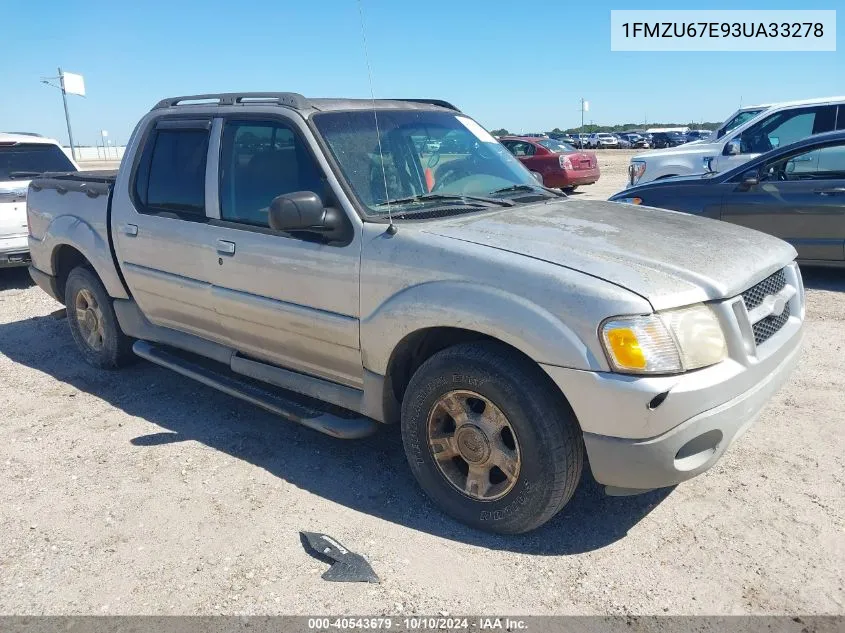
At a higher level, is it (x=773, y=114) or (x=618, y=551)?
(x=773, y=114)

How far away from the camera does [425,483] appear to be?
3400 millimetres

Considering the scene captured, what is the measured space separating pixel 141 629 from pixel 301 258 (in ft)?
6.00

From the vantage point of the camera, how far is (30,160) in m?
8.91

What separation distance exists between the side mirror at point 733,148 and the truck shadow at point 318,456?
8.18 metres

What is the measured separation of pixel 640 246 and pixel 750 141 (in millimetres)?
8400

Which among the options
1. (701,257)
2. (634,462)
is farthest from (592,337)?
(701,257)

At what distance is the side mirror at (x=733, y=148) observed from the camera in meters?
10.4

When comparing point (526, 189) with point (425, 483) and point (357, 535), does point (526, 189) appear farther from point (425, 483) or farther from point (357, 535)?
point (357, 535)

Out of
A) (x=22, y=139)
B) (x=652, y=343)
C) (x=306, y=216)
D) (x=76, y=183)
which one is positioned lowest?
(x=652, y=343)

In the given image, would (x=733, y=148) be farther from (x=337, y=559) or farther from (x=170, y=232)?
(x=337, y=559)

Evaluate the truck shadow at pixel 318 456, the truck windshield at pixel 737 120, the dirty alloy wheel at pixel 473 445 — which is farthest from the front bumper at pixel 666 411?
the truck windshield at pixel 737 120

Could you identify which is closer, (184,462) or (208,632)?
(208,632)

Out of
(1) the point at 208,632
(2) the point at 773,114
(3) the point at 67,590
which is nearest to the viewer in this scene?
A: (1) the point at 208,632

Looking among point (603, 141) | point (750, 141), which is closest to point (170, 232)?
point (750, 141)
